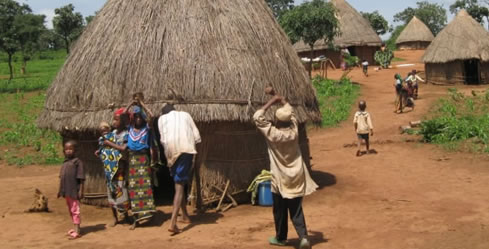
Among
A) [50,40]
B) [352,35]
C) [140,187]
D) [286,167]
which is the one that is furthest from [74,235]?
[50,40]

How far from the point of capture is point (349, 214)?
7125 mm

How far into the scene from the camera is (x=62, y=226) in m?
7.09

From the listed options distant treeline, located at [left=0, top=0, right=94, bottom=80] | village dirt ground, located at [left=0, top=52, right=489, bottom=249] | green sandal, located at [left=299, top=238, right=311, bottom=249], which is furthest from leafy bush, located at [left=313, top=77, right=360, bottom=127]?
distant treeline, located at [left=0, top=0, right=94, bottom=80]

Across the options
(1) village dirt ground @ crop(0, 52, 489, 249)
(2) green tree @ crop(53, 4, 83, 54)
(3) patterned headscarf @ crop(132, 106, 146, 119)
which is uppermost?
(2) green tree @ crop(53, 4, 83, 54)

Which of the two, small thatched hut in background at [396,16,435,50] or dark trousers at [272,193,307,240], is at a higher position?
small thatched hut in background at [396,16,435,50]

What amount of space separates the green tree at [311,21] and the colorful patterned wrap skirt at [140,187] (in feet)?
55.8

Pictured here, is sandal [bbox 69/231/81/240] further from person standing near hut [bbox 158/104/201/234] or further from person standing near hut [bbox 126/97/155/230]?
person standing near hut [bbox 158/104/201/234]

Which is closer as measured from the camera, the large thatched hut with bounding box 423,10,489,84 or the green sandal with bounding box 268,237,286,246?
the green sandal with bounding box 268,237,286,246

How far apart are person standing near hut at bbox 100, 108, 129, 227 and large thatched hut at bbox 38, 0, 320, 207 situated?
28.3 inches

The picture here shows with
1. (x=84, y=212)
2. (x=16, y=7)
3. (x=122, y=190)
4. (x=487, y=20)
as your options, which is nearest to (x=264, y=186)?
(x=122, y=190)

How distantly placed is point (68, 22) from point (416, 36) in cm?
2419

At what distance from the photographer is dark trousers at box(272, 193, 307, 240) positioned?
215 inches

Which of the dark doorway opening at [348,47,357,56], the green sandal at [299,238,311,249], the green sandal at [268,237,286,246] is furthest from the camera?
the dark doorway opening at [348,47,357,56]

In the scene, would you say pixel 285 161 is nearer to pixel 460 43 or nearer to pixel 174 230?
pixel 174 230
